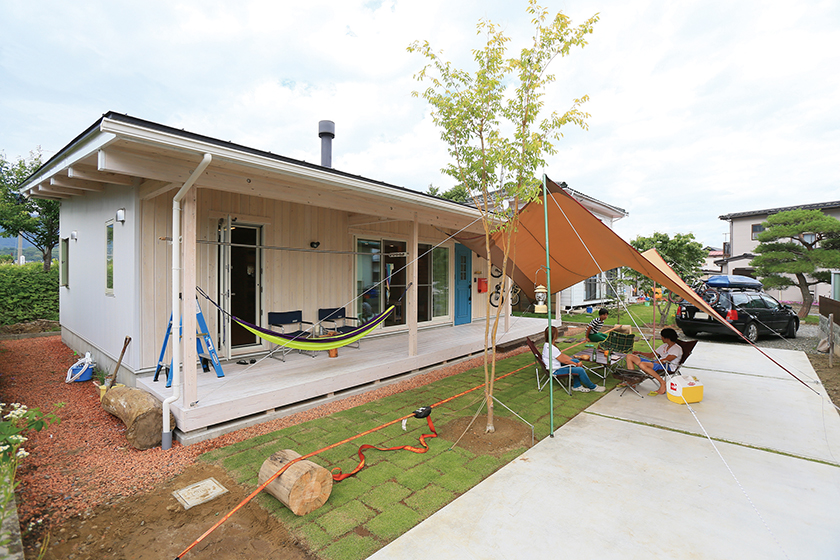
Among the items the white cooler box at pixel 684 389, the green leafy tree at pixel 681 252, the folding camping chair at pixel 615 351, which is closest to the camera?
the white cooler box at pixel 684 389

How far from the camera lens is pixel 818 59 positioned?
6785 millimetres

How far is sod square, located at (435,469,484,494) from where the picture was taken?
259 cm

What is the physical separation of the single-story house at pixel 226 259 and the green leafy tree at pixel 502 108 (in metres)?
1.03

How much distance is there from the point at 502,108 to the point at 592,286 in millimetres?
12302

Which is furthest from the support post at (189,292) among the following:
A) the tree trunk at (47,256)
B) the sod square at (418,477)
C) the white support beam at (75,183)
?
the tree trunk at (47,256)

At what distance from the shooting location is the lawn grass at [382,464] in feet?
7.04

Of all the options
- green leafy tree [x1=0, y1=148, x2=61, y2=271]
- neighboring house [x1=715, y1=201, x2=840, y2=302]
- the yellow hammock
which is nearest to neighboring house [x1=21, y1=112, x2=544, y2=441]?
the yellow hammock

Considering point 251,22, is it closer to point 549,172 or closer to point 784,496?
point 549,172

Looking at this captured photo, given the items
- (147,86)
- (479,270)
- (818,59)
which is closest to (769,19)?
(818,59)

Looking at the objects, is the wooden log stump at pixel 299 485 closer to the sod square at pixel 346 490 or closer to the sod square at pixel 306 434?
the sod square at pixel 346 490

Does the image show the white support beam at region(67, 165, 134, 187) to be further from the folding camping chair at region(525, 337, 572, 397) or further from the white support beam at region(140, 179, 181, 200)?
the folding camping chair at region(525, 337, 572, 397)

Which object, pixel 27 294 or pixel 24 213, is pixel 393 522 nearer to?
pixel 27 294

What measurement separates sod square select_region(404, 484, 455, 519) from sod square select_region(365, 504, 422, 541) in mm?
48

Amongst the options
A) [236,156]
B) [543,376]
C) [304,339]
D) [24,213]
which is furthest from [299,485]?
[24,213]
